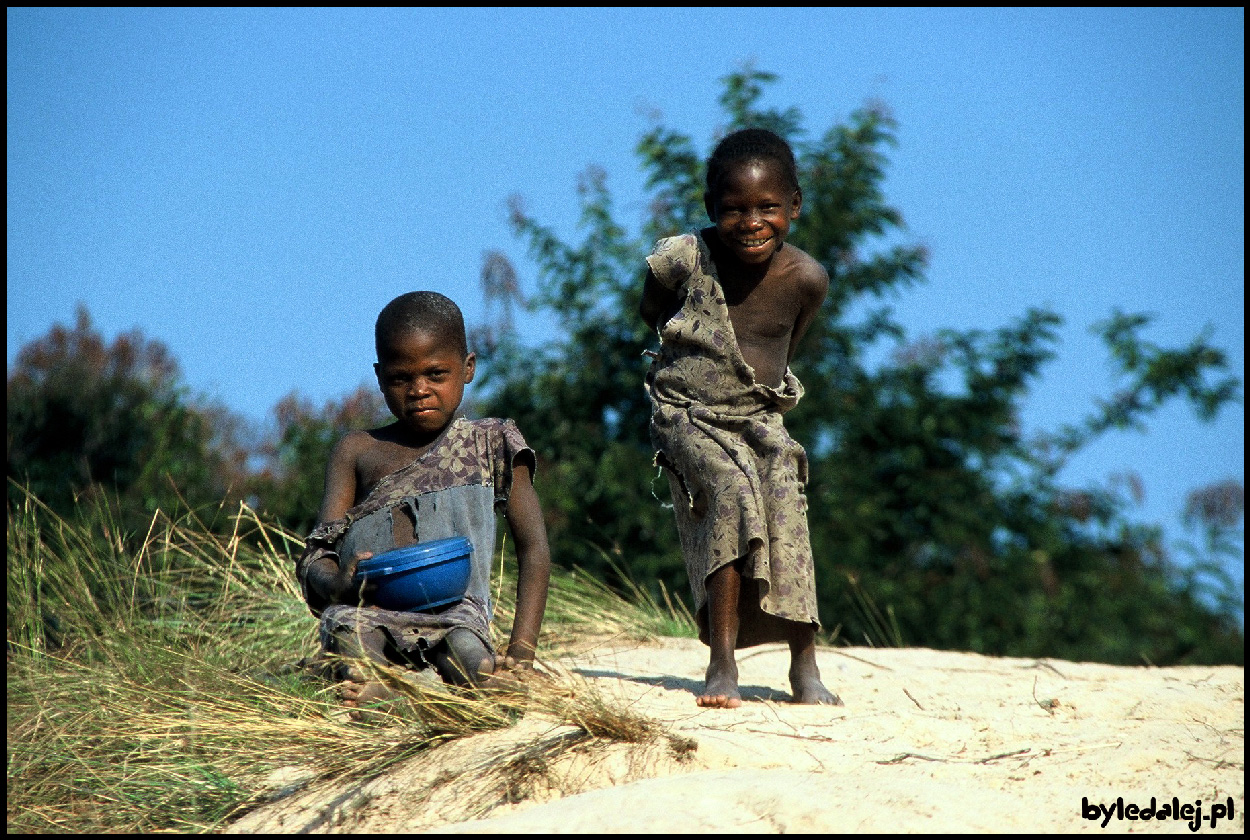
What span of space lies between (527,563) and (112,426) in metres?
6.23

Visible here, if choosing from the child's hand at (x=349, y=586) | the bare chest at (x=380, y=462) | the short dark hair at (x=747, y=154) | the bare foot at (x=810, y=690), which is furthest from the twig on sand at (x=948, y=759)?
the short dark hair at (x=747, y=154)

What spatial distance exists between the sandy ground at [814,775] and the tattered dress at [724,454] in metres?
0.43

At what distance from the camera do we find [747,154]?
4.87 m

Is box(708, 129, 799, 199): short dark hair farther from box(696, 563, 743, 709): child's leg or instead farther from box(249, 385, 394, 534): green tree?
box(249, 385, 394, 534): green tree

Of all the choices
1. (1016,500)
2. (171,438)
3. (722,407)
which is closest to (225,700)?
(722,407)

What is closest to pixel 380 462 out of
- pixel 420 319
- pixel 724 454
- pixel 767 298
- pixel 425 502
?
pixel 425 502

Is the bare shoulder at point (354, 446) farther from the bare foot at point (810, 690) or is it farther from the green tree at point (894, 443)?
the green tree at point (894, 443)

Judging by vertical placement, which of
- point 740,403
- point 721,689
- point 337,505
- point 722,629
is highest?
point 740,403

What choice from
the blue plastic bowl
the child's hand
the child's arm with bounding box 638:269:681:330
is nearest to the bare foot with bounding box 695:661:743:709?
the blue plastic bowl

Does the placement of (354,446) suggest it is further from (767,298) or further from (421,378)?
(767,298)

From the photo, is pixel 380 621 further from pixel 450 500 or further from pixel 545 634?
pixel 545 634

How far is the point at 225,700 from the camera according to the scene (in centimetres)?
403

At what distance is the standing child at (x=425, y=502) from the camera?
13.6 ft

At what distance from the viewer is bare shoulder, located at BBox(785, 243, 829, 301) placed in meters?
5.03
